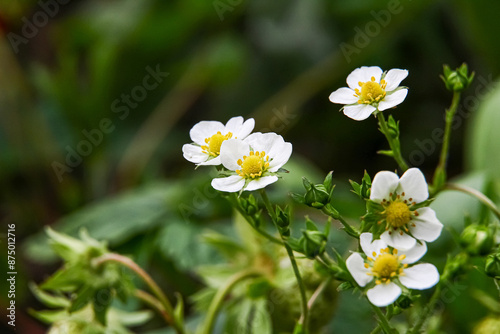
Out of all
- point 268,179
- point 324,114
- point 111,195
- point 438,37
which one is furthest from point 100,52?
point 268,179

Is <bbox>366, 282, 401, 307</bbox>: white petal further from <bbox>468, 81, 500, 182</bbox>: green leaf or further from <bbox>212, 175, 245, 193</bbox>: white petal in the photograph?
<bbox>468, 81, 500, 182</bbox>: green leaf

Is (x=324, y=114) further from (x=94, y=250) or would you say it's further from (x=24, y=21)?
(x=94, y=250)

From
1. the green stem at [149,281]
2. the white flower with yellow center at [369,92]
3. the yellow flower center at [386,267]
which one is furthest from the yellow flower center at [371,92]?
the green stem at [149,281]

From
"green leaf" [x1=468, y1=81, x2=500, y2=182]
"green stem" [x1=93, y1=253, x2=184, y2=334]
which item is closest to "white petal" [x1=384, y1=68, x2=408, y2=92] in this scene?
"green stem" [x1=93, y1=253, x2=184, y2=334]

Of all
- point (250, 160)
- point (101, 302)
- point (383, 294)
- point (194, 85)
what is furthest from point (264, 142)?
point (194, 85)

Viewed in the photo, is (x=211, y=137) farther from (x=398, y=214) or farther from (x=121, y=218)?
(x=121, y=218)

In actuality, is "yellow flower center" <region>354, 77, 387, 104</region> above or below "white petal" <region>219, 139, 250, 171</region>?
below
